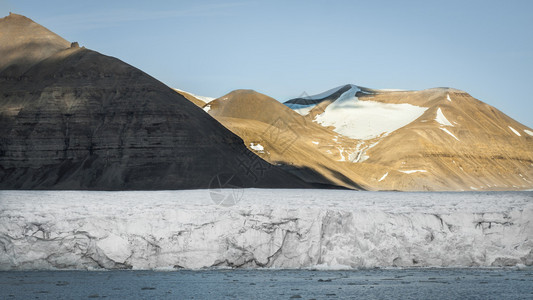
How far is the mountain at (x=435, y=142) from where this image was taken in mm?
118562

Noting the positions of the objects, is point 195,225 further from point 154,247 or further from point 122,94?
point 122,94

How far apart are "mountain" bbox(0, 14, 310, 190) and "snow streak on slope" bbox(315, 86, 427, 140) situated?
8190 cm

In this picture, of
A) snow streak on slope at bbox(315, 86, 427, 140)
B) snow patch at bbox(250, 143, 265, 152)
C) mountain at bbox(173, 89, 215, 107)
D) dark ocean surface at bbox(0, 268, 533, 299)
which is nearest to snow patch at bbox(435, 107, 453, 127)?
snow streak on slope at bbox(315, 86, 427, 140)

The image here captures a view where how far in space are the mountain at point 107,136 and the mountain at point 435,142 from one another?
41980 millimetres

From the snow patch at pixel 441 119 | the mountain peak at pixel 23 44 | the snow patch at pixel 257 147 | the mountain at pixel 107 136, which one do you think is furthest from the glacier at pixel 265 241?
the snow patch at pixel 441 119

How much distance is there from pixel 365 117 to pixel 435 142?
3594 cm

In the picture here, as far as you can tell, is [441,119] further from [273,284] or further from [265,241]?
[273,284]

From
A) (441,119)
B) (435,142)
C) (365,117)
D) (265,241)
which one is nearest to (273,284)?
(265,241)

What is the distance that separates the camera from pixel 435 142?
131500 mm

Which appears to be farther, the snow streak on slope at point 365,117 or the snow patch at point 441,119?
the snow streak on slope at point 365,117

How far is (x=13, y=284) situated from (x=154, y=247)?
3.82 m

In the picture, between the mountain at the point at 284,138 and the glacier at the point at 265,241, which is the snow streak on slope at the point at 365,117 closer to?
the mountain at the point at 284,138

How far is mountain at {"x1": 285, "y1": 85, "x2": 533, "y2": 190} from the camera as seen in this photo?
4668 inches

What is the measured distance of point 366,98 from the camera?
18275 centimetres
